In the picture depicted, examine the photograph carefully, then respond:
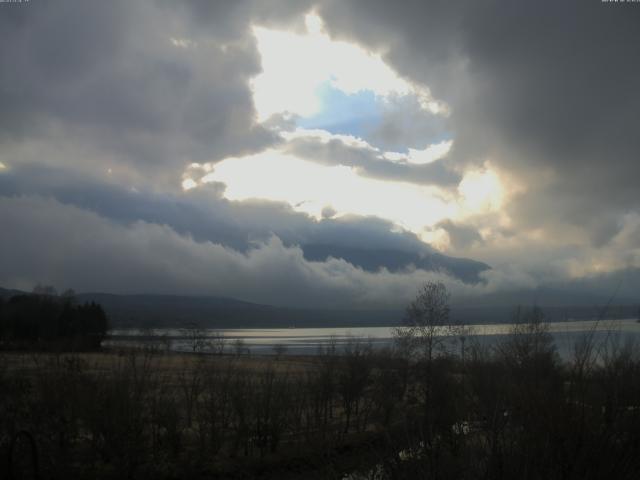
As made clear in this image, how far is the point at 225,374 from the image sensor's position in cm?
2609

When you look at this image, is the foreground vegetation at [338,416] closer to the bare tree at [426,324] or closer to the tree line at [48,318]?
the bare tree at [426,324]

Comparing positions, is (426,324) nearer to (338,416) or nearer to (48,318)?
(338,416)

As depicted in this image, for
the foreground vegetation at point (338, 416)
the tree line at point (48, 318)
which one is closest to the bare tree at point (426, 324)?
the foreground vegetation at point (338, 416)

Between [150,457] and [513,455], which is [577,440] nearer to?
[513,455]

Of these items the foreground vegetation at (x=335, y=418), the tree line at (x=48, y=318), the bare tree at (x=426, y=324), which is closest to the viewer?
the foreground vegetation at (x=335, y=418)

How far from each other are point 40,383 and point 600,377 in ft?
56.1

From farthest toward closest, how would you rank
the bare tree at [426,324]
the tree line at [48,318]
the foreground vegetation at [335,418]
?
1. the tree line at [48,318]
2. the bare tree at [426,324]
3. the foreground vegetation at [335,418]

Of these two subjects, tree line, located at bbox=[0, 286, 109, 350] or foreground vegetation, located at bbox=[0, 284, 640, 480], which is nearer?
foreground vegetation, located at bbox=[0, 284, 640, 480]

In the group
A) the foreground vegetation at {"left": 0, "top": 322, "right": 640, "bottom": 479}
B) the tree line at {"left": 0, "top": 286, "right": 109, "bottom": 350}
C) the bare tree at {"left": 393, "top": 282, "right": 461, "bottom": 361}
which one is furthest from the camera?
the tree line at {"left": 0, "top": 286, "right": 109, "bottom": 350}

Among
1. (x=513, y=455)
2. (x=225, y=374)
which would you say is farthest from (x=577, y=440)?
(x=225, y=374)

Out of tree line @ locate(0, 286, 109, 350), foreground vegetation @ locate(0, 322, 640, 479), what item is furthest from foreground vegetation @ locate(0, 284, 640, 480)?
tree line @ locate(0, 286, 109, 350)

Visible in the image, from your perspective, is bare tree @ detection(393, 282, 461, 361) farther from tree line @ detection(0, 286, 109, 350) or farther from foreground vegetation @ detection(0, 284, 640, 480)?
tree line @ detection(0, 286, 109, 350)

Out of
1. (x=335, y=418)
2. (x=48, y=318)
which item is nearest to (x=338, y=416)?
(x=335, y=418)

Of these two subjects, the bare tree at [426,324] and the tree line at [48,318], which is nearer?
the bare tree at [426,324]
